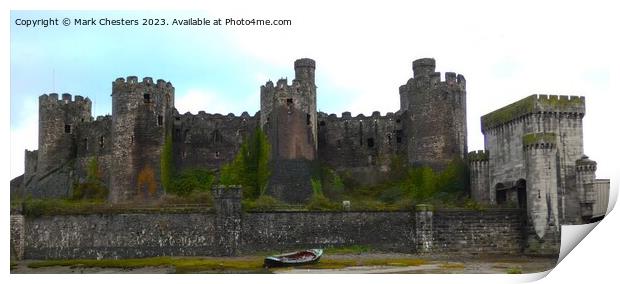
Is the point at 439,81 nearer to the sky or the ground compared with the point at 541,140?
nearer to the sky

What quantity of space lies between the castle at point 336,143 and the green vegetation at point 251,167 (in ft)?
2.29

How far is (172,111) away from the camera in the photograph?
222 ft

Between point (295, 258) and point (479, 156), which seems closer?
point (295, 258)

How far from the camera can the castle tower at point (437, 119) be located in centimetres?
6488

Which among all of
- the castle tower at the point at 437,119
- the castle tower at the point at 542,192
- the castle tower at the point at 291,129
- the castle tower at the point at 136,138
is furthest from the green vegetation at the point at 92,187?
the castle tower at the point at 542,192

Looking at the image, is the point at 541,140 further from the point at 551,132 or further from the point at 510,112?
the point at 510,112

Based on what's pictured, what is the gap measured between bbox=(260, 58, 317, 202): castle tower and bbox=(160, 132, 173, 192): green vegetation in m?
6.70

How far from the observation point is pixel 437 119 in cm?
6525

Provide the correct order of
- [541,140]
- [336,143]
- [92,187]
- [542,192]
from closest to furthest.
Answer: [542,192] < [541,140] < [92,187] < [336,143]

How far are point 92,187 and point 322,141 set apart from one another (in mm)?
16915

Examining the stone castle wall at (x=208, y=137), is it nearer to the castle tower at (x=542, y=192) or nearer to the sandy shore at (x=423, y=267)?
the sandy shore at (x=423, y=267)

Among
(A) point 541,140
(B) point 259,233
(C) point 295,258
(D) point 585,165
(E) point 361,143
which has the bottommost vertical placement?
(C) point 295,258

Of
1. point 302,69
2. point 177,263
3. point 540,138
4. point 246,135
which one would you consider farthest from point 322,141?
point 177,263

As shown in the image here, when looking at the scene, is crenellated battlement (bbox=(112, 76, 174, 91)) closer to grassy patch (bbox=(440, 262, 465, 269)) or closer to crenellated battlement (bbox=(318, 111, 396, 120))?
crenellated battlement (bbox=(318, 111, 396, 120))
